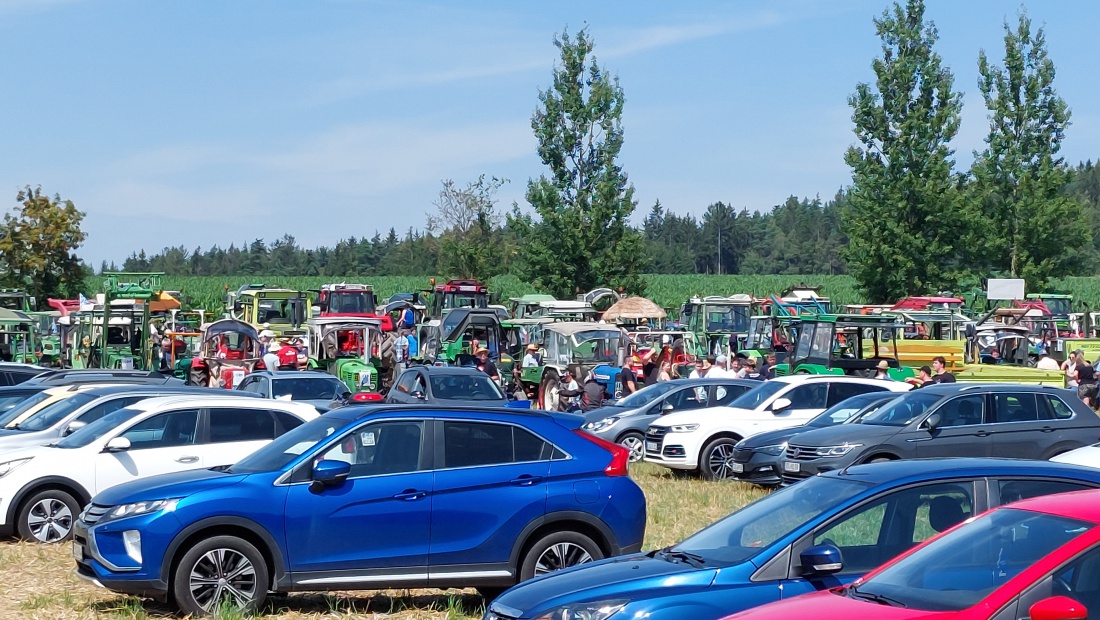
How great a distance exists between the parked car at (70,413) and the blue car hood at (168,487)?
13.6ft

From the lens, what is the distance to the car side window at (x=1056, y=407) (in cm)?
1575

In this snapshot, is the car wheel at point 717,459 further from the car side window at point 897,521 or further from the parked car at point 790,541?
the car side window at point 897,521

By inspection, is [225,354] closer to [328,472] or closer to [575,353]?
[575,353]

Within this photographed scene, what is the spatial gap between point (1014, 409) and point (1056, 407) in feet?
2.06

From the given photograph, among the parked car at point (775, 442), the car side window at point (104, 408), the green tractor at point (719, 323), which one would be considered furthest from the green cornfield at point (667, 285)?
the car side window at point (104, 408)

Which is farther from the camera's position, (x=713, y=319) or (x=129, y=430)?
(x=713, y=319)

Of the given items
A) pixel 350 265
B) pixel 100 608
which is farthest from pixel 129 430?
→ pixel 350 265

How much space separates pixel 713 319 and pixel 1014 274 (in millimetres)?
25118

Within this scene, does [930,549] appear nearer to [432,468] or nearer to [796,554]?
[796,554]

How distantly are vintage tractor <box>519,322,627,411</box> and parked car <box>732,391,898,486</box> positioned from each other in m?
11.1

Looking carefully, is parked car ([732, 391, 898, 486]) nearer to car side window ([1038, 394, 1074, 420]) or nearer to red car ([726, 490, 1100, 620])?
car side window ([1038, 394, 1074, 420])

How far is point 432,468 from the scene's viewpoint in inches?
379

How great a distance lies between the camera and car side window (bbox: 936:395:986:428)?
15414 mm

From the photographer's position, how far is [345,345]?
32219 mm
